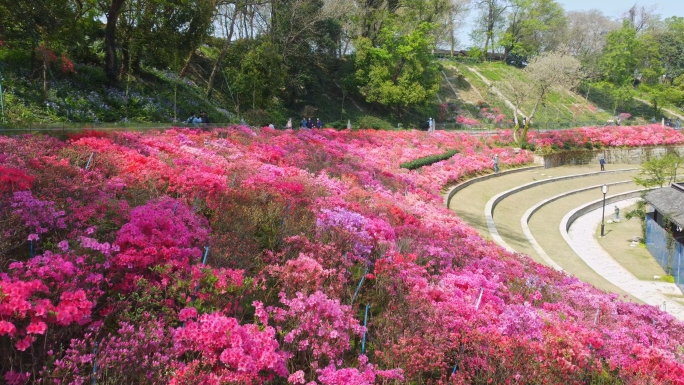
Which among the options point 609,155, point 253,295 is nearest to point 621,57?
point 609,155

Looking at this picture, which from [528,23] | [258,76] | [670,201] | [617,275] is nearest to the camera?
[617,275]

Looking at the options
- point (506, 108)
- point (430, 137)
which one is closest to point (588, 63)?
point (506, 108)

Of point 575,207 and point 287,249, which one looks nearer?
point 287,249

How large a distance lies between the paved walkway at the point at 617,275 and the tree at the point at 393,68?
20.8 metres

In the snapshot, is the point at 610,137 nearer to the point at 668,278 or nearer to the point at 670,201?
the point at 670,201

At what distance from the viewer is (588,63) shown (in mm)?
66812

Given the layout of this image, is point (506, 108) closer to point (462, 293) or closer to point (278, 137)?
point (278, 137)

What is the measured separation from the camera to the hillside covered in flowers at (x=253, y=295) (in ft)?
12.5

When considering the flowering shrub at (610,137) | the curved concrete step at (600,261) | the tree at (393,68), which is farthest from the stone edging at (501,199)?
the tree at (393,68)

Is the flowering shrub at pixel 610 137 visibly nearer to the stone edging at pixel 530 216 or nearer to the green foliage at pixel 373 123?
the stone edging at pixel 530 216

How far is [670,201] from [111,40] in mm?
22554

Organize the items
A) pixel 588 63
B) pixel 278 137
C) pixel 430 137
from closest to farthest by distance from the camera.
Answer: pixel 278 137, pixel 430 137, pixel 588 63

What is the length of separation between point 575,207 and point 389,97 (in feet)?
62.2

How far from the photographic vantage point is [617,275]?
14.6 metres
